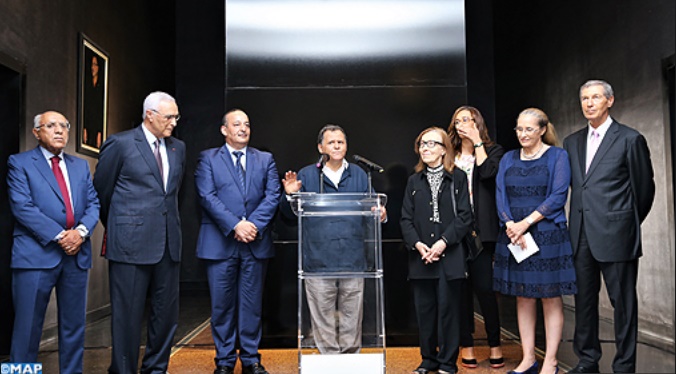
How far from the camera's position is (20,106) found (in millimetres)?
4672

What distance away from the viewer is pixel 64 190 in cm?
368

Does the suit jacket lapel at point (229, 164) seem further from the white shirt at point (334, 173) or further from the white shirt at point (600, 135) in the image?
the white shirt at point (600, 135)

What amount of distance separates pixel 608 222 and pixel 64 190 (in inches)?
125

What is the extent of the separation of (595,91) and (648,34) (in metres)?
2.08

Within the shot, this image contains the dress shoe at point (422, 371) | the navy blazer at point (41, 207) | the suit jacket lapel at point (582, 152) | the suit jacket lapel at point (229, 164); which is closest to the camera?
the navy blazer at point (41, 207)

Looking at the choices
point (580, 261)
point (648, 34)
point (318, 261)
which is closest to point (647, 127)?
point (648, 34)

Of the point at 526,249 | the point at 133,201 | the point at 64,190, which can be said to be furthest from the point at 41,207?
the point at 526,249

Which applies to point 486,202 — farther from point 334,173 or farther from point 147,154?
point 147,154

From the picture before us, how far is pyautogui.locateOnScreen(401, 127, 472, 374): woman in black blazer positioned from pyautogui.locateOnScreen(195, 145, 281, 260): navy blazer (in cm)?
90

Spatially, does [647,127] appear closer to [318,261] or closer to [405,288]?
[405,288]

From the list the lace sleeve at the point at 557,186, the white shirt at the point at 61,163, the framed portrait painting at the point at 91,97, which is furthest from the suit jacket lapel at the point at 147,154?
the framed portrait painting at the point at 91,97

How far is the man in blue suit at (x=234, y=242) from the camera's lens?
3.94 m

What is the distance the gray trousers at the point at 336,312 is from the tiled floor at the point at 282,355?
818 millimetres

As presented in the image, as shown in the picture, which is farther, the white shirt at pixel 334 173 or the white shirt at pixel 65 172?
the white shirt at pixel 334 173
